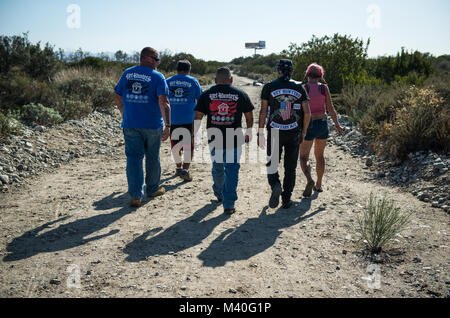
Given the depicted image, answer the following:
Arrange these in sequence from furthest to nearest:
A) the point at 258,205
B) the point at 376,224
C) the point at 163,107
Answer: the point at 258,205 → the point at 163,107 → the point at 376,224

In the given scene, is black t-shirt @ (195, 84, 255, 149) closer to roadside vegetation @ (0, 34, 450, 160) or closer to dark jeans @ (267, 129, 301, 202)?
dark jeans @ (267, 129, 301, 202)

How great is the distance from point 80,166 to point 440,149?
7.21 metres

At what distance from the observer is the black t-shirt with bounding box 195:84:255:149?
471 cm

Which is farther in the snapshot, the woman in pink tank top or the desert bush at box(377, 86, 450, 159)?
the desert bush at box(377, 86, 450, 159)

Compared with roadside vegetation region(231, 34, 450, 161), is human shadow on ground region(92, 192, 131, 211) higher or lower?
lower

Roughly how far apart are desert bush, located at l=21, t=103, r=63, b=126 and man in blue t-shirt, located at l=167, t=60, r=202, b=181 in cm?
468

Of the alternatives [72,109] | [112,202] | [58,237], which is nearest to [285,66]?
[112,202]

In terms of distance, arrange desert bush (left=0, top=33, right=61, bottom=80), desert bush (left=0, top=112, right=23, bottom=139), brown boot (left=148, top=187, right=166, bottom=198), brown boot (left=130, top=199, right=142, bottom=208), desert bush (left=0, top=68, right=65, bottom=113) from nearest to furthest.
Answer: brown boot (left=130, top=199, right=142, bottom=208)
brown boot (left=148, top=187, right=166, bottom=198)
desert bush (left=0, top=112, right=23, bottom=139)
desert bush (left=0, top=68, right=65, bottom=113)
desert bush (left=0, top=33, right=61, bottom=80)

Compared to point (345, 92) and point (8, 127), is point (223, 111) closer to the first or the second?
point (8, 127)

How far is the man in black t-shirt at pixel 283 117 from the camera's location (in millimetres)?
4777

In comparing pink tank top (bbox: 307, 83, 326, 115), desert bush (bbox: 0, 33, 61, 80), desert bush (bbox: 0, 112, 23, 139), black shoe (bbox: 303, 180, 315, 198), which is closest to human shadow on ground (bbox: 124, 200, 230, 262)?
black shoe (bbox: 303, 180, 315, 198)

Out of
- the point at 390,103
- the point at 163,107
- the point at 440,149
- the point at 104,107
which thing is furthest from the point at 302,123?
the point at 104,107
